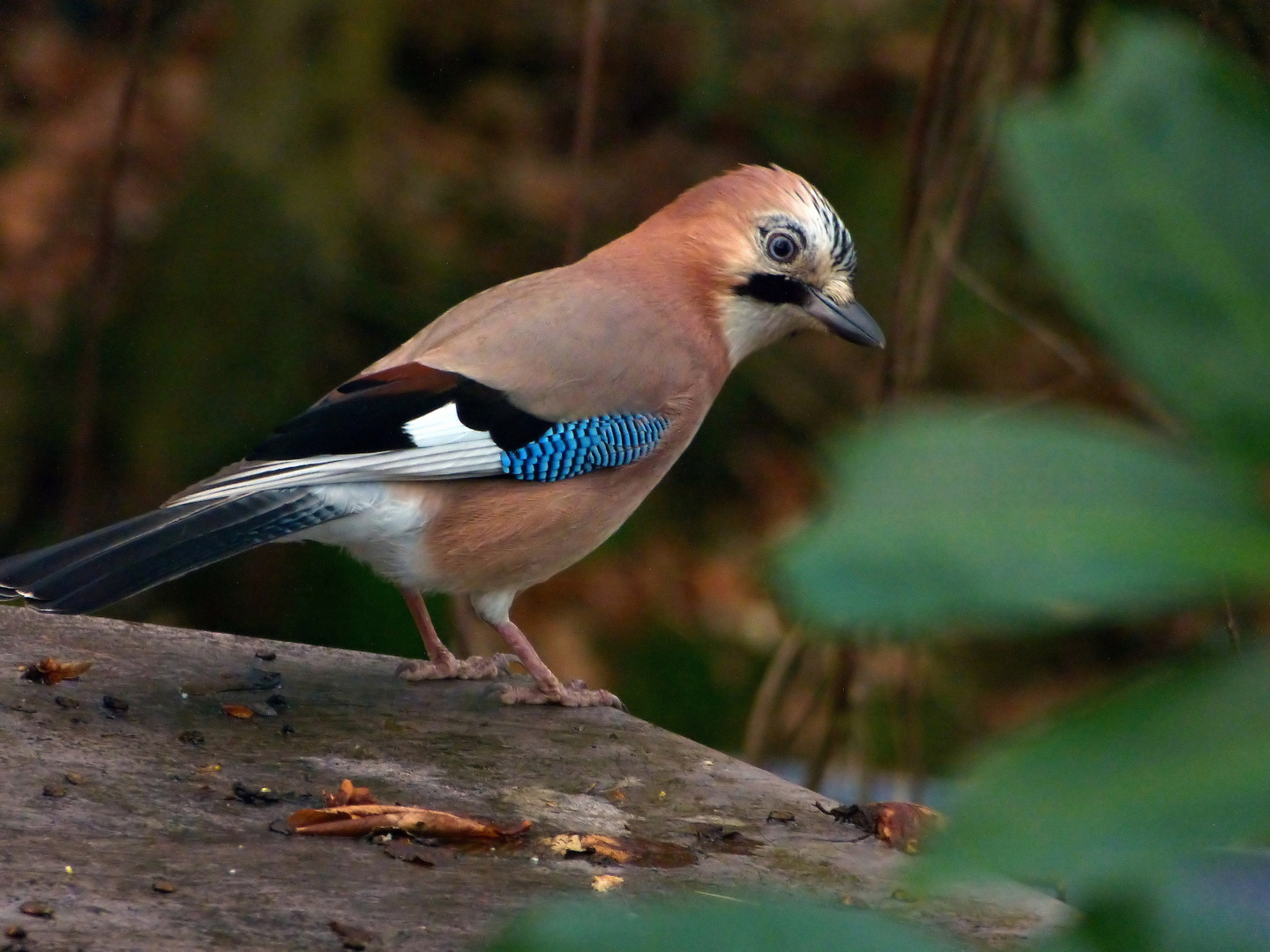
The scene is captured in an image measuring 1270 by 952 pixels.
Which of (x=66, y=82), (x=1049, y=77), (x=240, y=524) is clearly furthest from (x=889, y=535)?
(x=66, y=82)

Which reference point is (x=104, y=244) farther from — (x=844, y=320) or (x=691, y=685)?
(x=691, y=685)

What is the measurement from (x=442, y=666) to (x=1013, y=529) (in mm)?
2666

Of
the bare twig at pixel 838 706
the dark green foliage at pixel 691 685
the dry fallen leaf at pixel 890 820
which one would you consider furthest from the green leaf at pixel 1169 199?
the dark green foliage at pixel 691 685

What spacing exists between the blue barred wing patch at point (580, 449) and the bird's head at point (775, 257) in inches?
17.6

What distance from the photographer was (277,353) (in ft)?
18.4

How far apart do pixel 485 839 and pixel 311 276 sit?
13.3 feet

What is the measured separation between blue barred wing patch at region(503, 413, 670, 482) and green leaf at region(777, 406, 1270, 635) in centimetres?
265

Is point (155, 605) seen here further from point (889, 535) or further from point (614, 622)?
point (889, 535)

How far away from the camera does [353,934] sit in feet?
5.43

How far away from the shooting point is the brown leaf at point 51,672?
2.47 m

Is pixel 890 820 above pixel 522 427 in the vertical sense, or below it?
below

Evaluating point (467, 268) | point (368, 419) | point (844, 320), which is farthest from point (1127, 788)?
point (467, 268)

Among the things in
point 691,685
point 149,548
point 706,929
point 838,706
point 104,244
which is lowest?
point 691,685

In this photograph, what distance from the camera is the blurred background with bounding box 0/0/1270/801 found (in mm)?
5355
